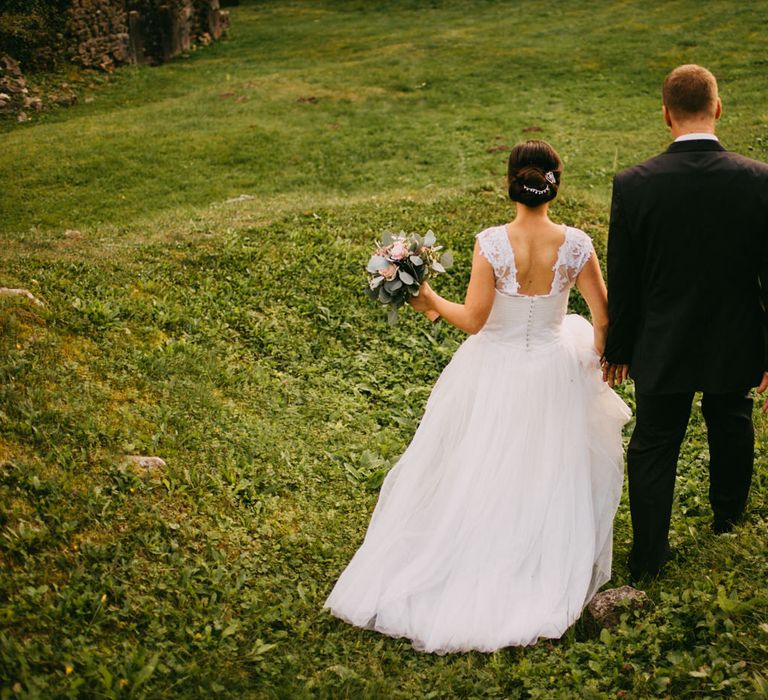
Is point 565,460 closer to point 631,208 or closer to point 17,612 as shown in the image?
point 631,208

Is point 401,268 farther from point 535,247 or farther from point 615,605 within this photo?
point 615,605

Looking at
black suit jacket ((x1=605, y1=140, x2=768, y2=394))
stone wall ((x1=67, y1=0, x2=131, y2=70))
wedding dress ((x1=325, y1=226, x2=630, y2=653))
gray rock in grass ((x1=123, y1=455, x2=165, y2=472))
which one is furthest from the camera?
stone wall ((x1=67, y1=0, x2=131, y2=70))

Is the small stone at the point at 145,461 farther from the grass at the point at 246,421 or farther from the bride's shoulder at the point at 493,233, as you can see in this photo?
the bride's shoulder at the point at 493,233

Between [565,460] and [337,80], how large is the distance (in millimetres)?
19313

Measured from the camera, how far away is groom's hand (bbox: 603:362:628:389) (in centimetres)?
484

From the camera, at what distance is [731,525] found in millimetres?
5008

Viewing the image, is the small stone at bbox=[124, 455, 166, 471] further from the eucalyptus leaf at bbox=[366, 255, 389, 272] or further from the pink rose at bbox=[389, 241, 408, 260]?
the pink rose at bbox=[389, 241, 408, 260]

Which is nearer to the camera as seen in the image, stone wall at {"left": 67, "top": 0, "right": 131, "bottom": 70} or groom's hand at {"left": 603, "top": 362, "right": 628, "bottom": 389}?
groom's hand at {"left": 603, "top": 362, "right": 628, "bottom": 389}

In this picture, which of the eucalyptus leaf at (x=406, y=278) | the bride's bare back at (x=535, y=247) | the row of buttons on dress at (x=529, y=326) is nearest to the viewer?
the bride's bare back at (x=535, y=247)

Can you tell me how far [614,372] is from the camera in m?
4.90

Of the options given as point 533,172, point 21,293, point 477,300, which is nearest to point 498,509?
point 477,300

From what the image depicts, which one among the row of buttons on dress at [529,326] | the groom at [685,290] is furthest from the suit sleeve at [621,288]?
the row of buttons on dress at [529,326]

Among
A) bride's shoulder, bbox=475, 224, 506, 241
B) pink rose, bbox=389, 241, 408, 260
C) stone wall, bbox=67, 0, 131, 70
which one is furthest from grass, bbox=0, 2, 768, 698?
stone wall, bbox=67, 0, 131, 70

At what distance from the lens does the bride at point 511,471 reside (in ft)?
14.8
